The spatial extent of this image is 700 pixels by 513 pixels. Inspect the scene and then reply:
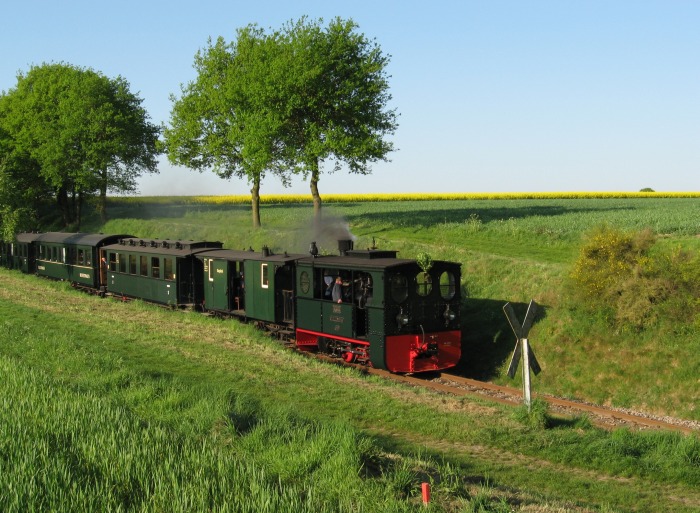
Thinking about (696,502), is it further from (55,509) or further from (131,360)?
(131,360)

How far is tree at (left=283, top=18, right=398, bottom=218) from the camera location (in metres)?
38.7

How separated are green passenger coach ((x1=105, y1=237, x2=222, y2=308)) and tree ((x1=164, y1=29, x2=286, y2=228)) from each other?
10.9 meters

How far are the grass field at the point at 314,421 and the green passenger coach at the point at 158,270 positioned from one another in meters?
1.10

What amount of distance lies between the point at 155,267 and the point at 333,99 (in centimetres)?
1552

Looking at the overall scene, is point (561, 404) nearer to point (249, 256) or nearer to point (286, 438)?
point (286, 438)

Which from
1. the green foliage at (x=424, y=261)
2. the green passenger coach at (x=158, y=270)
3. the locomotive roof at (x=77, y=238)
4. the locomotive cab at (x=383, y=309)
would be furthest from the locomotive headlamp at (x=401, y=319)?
the locomotive roof at (x=77, y=238)

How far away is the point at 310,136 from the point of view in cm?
3978

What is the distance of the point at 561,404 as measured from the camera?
53.3 ft

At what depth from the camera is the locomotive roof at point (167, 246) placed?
1091 inches

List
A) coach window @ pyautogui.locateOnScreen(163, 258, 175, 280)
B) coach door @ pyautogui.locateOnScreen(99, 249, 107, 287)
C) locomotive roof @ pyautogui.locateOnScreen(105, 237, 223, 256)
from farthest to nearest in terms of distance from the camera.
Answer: coach door @ pyautogui.locateOnScreen(99, 249, 107, 287) < locomotive roof @ pyautogui.locateOnScreen(105, 237, 223, 256) < coach window @ pyautogui.locateOnScreen(163, 258, 175, 280)

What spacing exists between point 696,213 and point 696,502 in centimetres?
3258

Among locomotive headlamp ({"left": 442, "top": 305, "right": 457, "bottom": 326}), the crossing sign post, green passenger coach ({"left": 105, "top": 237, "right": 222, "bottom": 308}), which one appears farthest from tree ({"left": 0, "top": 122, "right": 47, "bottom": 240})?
the crossing sign post

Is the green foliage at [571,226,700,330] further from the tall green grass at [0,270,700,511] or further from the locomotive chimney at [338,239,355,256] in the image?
the tall green grass at [0,270,700,511]

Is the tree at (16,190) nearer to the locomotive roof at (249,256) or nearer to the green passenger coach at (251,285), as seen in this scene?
the locomotive roof at (249,256)
